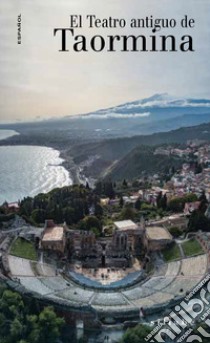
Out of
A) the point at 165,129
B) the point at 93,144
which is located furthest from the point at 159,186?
the point at 165,129

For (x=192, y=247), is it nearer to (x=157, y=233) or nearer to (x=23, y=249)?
(x=157, y=233)

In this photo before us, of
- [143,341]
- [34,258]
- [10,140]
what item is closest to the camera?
[143,341]

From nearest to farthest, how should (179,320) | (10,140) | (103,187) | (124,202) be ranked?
(179,320) → (124,202) → (103,187) → (10,140)

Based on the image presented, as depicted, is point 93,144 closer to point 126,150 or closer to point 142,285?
point 126,150

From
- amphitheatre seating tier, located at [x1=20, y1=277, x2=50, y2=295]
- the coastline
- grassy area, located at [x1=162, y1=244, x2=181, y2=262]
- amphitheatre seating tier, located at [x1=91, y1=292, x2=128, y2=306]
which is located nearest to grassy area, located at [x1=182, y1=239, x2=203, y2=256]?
grassy area, located at [x1=162, y1=244, x2=181, y2=262]

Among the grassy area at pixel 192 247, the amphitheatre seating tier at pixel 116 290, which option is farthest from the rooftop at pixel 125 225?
the amphitheatre seating tier at pixel 116 290

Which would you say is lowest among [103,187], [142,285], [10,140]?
[142,285]
